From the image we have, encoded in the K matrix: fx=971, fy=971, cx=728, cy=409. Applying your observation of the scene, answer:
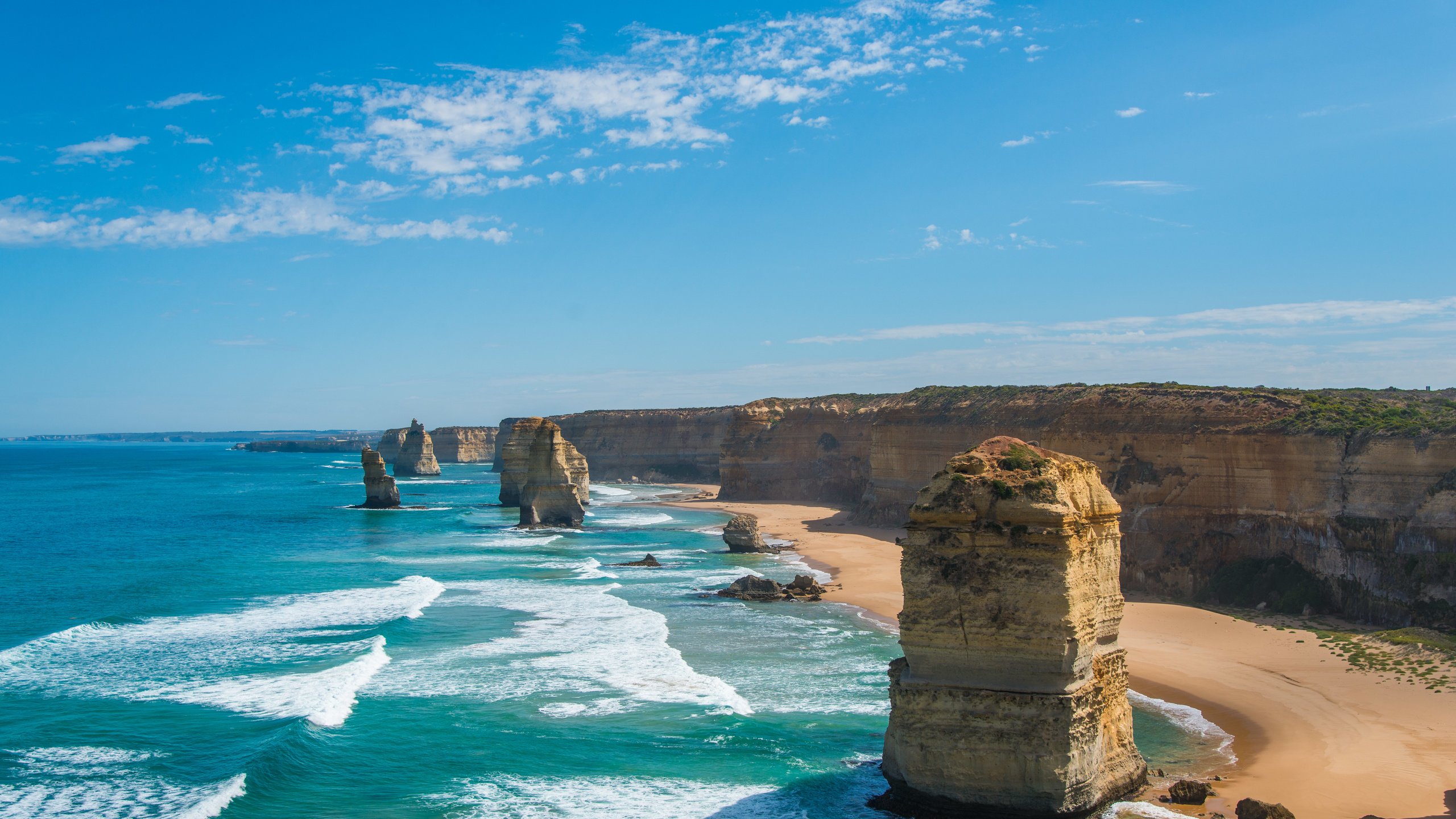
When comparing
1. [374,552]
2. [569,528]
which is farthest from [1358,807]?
[569,528]

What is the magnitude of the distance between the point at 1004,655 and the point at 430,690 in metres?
13.8

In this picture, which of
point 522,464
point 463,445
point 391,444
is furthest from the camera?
point 463,445

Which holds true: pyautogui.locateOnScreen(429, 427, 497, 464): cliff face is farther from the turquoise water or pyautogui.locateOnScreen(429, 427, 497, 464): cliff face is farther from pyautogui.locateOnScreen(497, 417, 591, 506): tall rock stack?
the turquoise water

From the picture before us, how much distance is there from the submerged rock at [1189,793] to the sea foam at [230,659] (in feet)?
51.2

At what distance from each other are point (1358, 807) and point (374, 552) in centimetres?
4282

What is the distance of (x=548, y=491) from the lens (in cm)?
5931

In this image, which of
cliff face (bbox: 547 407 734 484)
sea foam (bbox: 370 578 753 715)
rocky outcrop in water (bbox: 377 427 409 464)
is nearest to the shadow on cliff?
sea foam (bbox: 370 578 753 715)

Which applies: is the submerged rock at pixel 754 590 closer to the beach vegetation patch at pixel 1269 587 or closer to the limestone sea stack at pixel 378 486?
the beach vegetation patch at pixel 1269 587

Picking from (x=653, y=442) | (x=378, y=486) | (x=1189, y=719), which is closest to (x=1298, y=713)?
(x=1189, y=719)

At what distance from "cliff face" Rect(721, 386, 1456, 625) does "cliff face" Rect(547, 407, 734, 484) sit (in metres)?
63.6

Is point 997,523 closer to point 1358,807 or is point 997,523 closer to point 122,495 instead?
point 1358,807

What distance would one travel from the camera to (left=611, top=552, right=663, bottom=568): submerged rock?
138 feet

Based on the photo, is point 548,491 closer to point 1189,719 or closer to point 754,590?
point 754,590

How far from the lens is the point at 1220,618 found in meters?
27.3
